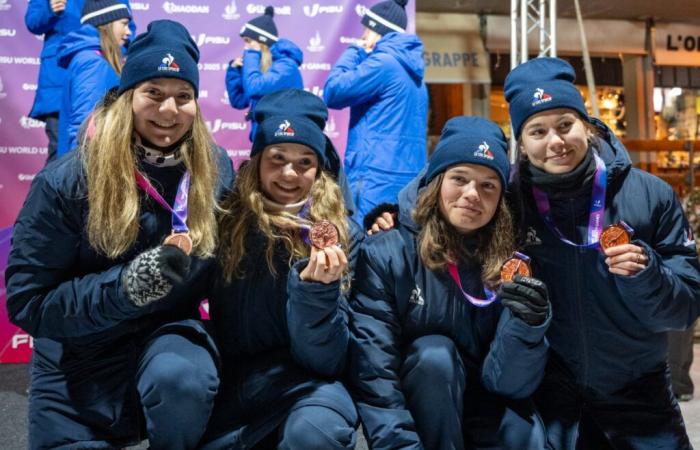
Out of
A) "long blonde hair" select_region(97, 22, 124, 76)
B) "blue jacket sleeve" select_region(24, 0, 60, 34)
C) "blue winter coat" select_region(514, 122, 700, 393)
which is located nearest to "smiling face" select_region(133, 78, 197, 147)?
"blue winter coat" select_region(514, 122, 700, 393)

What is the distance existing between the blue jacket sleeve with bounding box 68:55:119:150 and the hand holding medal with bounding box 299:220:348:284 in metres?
1.96

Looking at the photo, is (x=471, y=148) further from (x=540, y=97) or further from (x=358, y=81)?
(x=358, y=81)

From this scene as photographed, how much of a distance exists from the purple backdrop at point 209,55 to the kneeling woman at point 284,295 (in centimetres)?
267

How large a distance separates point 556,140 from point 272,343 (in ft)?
3.52

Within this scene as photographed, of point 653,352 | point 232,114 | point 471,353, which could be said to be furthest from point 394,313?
point 232,114

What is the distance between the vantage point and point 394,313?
239 cm

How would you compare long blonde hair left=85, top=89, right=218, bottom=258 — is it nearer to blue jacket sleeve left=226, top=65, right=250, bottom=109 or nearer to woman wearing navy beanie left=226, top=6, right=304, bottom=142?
woman wearing navy beanie left=226, top=6, right=304, bottom=142

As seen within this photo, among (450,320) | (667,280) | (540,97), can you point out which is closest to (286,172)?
(450,320)

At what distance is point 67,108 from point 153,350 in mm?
2147

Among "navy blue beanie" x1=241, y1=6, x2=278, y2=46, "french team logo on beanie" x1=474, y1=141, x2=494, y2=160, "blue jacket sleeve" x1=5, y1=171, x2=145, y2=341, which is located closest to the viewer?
"blue jacket sleeve" x1=5, y1=171, x2=145, y2=341

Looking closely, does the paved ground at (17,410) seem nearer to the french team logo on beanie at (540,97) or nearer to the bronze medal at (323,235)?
the bronze medal at (323,235)

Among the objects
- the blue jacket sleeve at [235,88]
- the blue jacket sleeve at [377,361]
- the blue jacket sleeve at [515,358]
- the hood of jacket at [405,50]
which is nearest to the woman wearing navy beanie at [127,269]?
the blue jacket sleeve at [377,361]

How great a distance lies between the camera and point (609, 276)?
2.39 m

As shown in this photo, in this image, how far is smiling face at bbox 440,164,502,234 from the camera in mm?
2381
